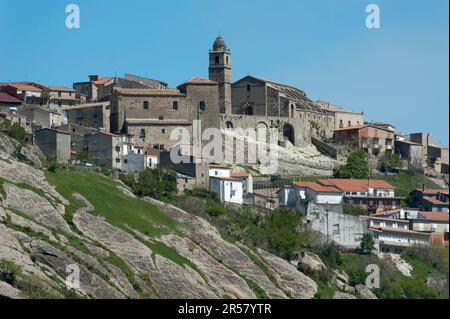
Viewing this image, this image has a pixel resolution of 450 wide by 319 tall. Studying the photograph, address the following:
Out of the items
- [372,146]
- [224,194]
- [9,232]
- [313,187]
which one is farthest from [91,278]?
[372,146]

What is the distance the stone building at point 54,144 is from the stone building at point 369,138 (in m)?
30.3

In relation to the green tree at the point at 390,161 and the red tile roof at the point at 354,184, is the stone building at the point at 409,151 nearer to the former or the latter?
the green tree at the point at 390,161

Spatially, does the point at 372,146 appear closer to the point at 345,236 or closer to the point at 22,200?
the point at 345,236

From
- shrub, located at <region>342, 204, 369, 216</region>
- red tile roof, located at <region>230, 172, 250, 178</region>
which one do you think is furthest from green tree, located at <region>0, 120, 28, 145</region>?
shrub, located at <region>342, 204, 369, 216</region>

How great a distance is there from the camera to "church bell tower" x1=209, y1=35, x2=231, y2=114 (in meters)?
101

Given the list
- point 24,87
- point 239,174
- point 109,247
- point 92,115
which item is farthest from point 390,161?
point 109,247

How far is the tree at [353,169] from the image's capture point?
91.5 metres

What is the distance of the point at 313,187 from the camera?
83.6m

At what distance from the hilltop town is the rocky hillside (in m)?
0.10

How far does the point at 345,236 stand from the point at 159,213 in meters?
14.0

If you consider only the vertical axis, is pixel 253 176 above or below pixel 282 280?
above

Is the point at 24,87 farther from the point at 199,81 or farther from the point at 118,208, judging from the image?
the point at 118,208

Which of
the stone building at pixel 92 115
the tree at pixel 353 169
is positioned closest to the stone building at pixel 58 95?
the stone building at pixel 92 115

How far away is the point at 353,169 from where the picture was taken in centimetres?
9219
